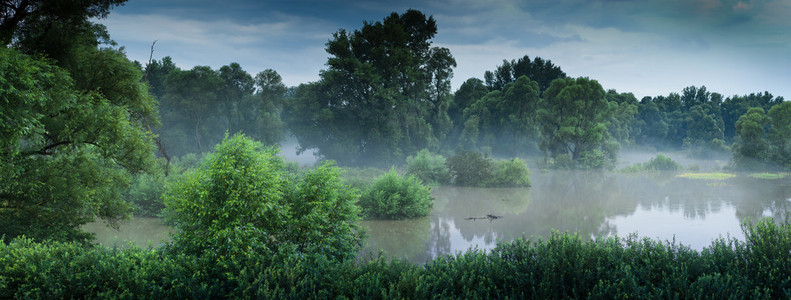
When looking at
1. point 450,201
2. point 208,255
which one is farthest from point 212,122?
point 208,255

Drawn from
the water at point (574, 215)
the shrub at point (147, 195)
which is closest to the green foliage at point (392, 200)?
the water at point (574, 215)

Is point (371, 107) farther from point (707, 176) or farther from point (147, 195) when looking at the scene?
point (707, 176)

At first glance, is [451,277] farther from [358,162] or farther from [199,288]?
[358,162]

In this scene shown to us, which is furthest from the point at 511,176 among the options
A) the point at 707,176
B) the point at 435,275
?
the point at 435,275

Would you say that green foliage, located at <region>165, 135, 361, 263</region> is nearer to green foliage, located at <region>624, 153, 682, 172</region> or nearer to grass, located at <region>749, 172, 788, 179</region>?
grass, located at <region>749, 172, 788, 179</region>

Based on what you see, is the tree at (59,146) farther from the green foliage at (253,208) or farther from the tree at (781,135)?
the tree at (781,135)

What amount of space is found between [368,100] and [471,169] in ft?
58.2

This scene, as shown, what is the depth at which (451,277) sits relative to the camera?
28.8 feet

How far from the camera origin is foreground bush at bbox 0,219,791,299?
8156 mm

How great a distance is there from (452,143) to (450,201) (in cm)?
4136

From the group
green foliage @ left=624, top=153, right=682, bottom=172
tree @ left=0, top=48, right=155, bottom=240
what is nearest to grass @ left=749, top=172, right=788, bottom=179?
green foliage @ left=624, top=153, right=682, bottom=172

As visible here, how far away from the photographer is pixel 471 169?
38.4 m

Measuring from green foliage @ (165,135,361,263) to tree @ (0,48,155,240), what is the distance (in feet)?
14.8

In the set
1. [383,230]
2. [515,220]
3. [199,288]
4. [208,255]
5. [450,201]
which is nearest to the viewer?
[199,288]
